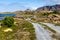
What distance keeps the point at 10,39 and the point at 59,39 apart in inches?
448

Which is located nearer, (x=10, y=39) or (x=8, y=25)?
Result: (x=10, y=39)

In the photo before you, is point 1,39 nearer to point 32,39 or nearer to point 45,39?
point 32,39

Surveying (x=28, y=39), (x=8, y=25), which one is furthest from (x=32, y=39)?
(x=8, y=25)

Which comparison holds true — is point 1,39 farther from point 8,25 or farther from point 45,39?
point 8,25

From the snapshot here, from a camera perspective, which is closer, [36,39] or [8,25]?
[36,39]

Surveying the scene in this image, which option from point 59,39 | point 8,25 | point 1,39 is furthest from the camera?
point 8,25

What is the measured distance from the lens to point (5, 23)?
72875mm

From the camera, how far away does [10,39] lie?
39625 millimetres

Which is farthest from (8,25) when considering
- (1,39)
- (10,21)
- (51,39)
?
(51,39)

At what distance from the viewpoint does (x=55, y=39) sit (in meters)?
38.3

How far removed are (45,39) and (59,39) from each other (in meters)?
3.17

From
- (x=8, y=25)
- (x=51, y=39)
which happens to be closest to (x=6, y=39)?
(x=51, y=39)

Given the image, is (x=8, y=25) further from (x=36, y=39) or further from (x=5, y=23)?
(x=36, y=39)

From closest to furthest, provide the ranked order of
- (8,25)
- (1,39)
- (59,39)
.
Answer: (59,39) → (1,39) → (8,25)
